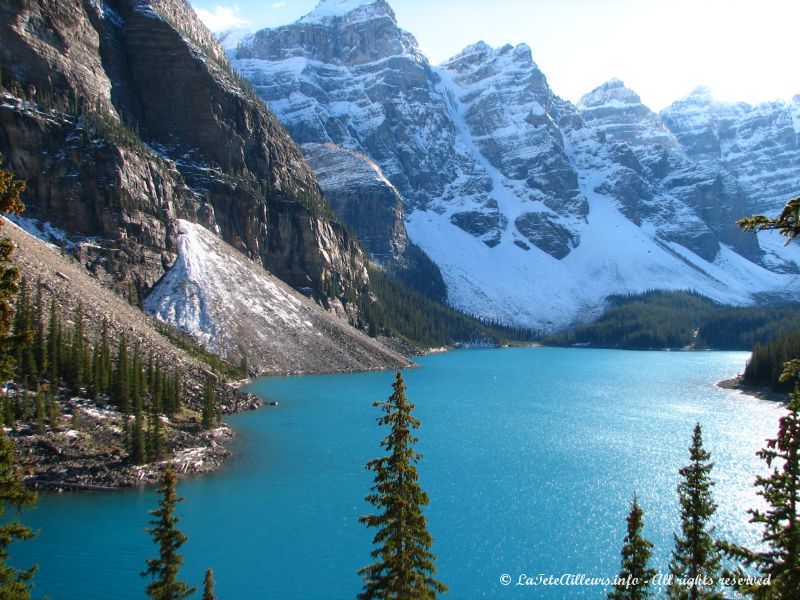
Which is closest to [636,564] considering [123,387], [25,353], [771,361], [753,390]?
[123,387]

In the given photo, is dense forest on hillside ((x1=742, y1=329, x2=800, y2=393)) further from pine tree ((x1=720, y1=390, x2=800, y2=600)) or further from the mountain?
pine tree ((x1=720, y1=390, x2=800, y2=600))

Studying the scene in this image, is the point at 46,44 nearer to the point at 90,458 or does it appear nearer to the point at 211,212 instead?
the point at 211,212

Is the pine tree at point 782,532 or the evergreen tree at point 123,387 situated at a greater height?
the pine tree at point 782,532

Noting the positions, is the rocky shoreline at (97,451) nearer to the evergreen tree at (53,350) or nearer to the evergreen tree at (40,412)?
the evergreen tree at (40,412)

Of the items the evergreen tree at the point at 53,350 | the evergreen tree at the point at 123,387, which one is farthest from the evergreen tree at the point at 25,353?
the evergreen tree at the point at 123,387

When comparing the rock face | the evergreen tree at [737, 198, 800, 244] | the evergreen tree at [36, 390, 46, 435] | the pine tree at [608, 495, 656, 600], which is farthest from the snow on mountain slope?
the evergreen tree at [737, 198, 800, 244]

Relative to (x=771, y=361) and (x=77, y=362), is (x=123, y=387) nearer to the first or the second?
(x=77, y=362)
